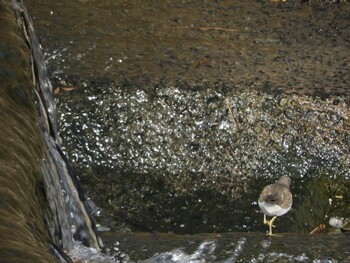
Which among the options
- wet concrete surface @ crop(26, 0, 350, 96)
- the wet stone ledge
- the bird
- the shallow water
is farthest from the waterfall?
the bird

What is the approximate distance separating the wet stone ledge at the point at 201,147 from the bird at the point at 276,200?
1.47 feet

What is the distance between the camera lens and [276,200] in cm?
547

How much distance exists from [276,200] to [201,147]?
3.05ft

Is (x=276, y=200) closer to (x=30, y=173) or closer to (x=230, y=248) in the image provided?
(x=230, y=248)

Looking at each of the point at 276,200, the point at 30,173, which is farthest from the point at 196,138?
the point at 30,173

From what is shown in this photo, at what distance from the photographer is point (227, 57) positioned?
6.93 metres

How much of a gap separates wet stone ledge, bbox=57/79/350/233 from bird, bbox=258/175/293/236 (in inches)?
17.7

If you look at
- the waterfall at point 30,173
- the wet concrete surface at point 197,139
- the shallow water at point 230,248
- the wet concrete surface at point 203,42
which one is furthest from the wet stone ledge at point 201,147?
the shallow water at point 230,248

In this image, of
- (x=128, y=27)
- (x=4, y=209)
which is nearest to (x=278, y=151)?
(x=128, y=27)

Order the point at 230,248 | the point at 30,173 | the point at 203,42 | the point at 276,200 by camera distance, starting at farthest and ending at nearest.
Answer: the point at 203,42 < the point at 276,200 < the point at 230,248 < the point at 30,173

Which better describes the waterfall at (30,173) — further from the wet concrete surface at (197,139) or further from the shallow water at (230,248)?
the wet concrete surface at (197,139)

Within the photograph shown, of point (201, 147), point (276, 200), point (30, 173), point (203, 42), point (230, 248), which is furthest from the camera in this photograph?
point (203, 42)

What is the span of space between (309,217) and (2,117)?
2.80m

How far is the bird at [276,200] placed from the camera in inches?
215
